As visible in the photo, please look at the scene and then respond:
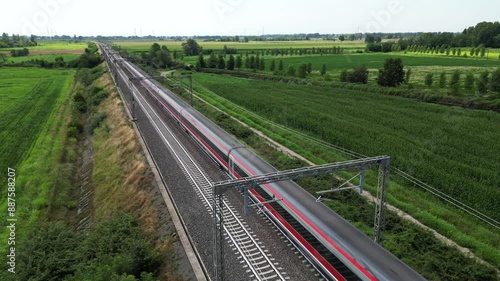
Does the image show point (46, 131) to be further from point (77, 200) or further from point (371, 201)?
point (371, 201)

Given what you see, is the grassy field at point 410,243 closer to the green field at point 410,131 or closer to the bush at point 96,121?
the green field at point 410,131

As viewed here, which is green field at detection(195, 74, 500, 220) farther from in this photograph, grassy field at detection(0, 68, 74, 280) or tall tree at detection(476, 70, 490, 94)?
grassy field at detection(0, 68, 74, 280)

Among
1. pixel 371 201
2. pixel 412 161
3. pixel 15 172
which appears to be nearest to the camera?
pixel 371 201

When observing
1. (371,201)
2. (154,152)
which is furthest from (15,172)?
(371,201)

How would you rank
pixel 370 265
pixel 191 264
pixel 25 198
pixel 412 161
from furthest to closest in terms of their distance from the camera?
pixel 412 161 < pixel 25 198 < pixel 191 264 < pixel 370 265

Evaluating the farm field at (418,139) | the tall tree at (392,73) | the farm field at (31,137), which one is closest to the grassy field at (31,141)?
the farm field at (31,137)
